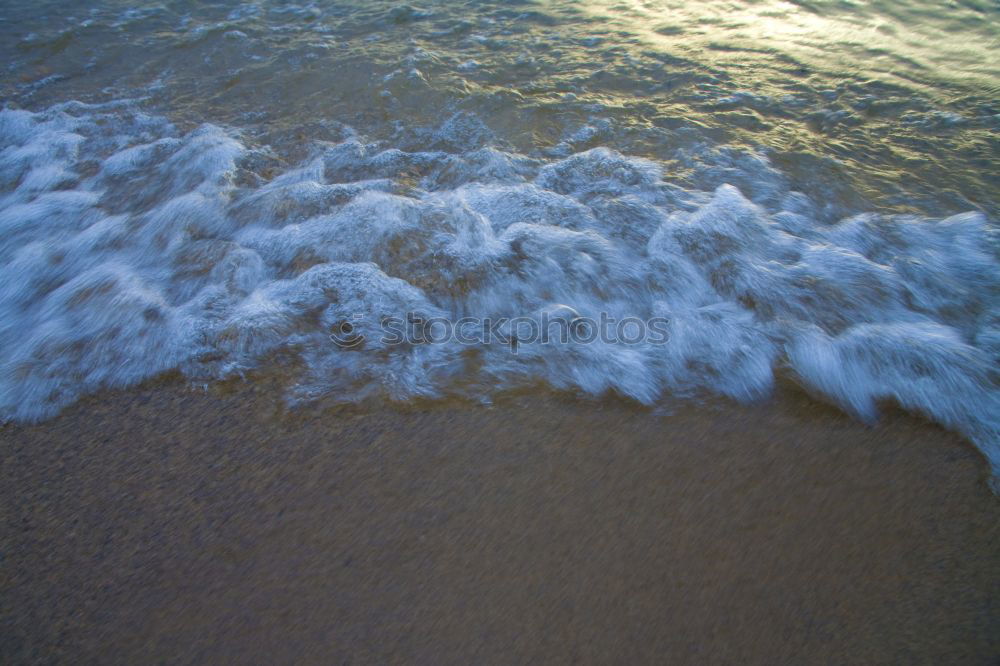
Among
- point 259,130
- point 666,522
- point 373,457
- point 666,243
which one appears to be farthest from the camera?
point 259,130

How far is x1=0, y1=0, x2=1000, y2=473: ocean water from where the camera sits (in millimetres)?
1782

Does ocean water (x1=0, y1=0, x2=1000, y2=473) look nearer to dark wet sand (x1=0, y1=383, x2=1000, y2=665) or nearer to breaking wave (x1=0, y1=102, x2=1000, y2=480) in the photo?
breaking wave (x1=0, y1=102, x2=1000, y2=480)

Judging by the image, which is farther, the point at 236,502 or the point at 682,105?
the point at 682,105

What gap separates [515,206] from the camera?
233 cm

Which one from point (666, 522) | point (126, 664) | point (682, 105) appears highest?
point (682, 105)

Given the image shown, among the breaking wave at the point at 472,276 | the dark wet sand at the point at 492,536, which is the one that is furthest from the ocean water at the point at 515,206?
the dark wet sand at the point at 492,536

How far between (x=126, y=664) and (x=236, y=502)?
1.24ft

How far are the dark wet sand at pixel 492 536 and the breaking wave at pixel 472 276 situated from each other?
0.14 metres

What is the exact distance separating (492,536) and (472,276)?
94 cm

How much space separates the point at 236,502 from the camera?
4.85ft

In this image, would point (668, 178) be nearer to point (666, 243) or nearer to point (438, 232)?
point (666, 243)

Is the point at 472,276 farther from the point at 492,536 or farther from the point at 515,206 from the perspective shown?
the point at 492,536

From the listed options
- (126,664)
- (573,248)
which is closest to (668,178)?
(573,248)

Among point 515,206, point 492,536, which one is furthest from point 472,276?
point 492,536
